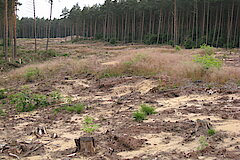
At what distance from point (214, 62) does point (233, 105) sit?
4.85 meters

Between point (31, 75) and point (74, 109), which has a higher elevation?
point (31, 75)

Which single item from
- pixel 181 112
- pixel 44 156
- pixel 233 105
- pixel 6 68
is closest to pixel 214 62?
pixel 233 105

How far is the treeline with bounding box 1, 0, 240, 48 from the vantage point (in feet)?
151

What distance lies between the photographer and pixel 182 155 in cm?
504

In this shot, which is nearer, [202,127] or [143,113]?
[202,127]

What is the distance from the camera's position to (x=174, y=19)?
3625 centimetres

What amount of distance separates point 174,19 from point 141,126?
3154 centimetres

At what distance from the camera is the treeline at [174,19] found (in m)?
46.0

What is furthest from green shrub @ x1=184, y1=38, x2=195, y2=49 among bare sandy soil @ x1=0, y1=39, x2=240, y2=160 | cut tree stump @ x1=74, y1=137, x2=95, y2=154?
cut tree stump @ x1=74, y1=137, x2=95, y2=154

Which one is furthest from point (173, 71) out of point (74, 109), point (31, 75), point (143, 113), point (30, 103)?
point (31, 75)

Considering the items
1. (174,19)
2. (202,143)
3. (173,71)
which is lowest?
(202,143)

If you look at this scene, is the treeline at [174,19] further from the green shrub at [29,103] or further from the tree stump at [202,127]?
the tree stump at [202,127]

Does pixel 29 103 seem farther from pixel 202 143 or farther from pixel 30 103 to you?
pixel 202 143

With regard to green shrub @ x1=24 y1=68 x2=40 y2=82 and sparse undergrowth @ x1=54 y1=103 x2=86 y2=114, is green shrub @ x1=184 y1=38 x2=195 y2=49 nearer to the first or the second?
Answer: green shrub @ x1=24 y1=68 x2=40 y2=82
